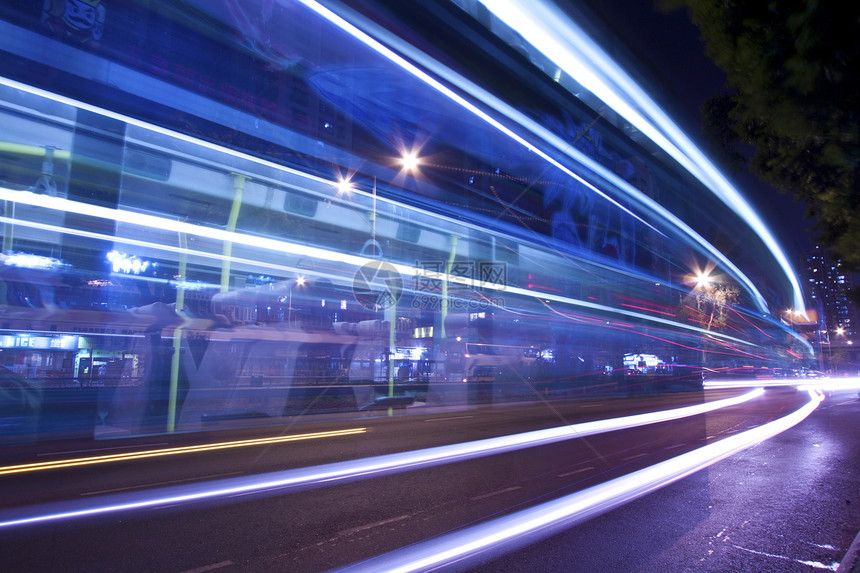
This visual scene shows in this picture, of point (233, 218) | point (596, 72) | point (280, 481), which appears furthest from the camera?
point (233, 218)

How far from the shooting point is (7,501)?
5484 mm

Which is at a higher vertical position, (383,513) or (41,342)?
(41,342)

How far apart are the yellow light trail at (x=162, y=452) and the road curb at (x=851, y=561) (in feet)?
28.9

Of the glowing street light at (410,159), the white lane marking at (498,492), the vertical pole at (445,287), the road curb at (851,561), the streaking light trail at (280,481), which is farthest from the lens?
the vertical pole at (445,287)

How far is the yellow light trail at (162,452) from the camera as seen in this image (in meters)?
7.37

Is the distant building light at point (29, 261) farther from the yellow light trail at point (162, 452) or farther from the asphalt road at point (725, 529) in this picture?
the asphalt road at point (725, 529)

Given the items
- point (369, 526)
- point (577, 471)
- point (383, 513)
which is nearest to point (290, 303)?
point (383, 513)

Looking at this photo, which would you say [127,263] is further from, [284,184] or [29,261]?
[284,184]

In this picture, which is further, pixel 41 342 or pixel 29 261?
pixel 41 342

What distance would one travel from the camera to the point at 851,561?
11.8ft

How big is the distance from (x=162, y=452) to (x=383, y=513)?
230 inches

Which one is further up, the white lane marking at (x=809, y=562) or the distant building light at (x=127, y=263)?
the distant building light at (x=127, y=263)

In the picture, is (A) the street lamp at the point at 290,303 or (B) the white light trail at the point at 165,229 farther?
(A) the street lamp at the point at 290,303

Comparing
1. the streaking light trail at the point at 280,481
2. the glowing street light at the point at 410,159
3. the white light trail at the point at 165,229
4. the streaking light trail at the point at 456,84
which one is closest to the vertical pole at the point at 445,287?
the white light trail at the point at 165,229
